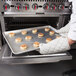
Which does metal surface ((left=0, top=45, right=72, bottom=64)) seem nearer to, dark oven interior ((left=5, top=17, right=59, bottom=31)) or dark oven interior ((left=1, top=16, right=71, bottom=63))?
dark oven interior ((left=1, top=16, right=71, bottom=63))

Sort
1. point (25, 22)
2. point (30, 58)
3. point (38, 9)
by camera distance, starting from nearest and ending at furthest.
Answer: point (30, 58), point (38, 9), point (25, 22)

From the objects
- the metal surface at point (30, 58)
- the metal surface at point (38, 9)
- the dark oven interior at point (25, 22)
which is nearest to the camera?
the metal surface at point (30, 58)

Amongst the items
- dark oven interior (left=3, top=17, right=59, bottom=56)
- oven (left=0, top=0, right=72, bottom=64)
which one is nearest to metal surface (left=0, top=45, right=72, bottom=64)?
oven (left=0, top=0, right=72, bottom=64)

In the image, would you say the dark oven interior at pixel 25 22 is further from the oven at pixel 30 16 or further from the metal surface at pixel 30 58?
the metal surface at pixel 30 58

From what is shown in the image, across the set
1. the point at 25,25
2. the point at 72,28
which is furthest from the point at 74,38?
the point at 25,25

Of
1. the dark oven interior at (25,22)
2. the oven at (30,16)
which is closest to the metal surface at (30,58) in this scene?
the oven at (30,16)

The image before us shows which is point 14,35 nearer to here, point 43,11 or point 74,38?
point 43,11

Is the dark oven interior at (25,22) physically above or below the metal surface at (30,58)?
above

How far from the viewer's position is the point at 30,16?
3.88 ft

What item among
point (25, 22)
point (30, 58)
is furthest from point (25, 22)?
point (30, 58)

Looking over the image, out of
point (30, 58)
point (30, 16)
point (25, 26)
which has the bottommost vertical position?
point (30, 58)

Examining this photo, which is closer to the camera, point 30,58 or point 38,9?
point 30,58

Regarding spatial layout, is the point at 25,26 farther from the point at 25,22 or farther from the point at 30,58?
the point at 30,58

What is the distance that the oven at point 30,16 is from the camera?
1005 mm
